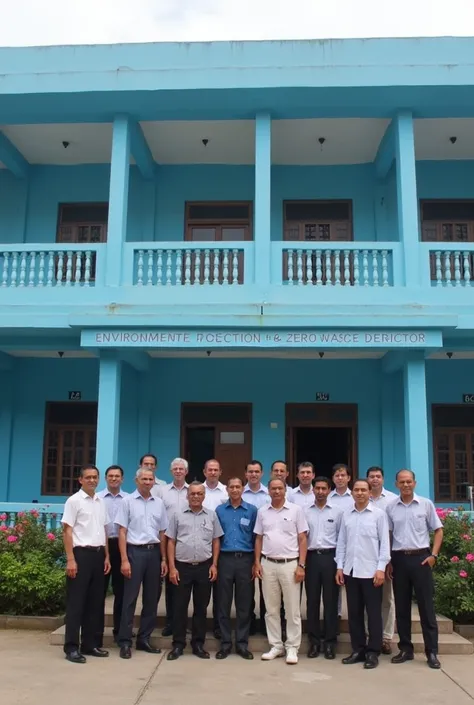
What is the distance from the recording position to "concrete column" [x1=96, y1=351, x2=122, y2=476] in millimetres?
8633

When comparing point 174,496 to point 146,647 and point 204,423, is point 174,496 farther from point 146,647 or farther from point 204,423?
point 204,423

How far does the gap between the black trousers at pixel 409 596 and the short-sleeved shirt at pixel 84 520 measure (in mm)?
2542

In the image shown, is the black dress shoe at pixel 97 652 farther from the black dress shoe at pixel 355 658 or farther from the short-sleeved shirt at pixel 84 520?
the black dress shoe at pixel 355 658

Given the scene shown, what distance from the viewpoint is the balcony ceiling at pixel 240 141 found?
32.0 ft

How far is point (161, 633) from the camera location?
20.6 feet

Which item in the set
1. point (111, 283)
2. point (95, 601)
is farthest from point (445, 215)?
point (95, 601)

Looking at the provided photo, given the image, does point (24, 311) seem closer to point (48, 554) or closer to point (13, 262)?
point (13, 262)

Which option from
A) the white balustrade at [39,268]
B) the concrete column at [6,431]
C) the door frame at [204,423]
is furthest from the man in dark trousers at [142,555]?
the concrete column at [6,431]

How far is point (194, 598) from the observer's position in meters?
5.77

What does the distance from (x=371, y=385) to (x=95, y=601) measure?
250 inches

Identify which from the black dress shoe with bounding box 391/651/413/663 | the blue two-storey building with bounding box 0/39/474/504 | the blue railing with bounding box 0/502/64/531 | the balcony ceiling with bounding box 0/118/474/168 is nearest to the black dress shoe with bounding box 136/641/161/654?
the black dress shoe with bounding box 391/651/413/663

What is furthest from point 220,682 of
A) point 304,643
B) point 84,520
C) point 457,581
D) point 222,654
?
point 457,581

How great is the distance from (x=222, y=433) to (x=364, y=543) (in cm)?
557

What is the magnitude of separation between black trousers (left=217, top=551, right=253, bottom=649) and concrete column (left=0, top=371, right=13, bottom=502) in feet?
19.8
